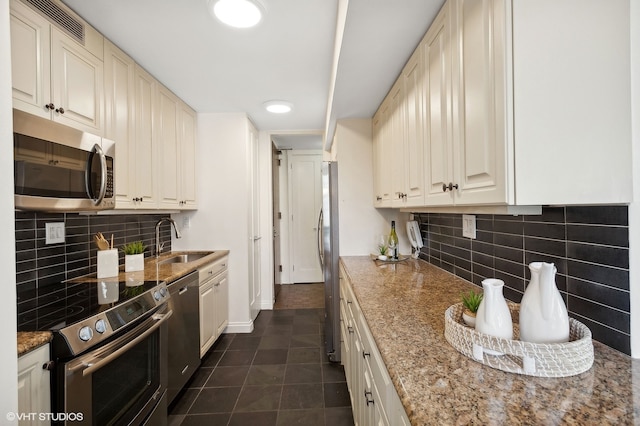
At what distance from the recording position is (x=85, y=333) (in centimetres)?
108

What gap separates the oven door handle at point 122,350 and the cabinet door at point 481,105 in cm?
155

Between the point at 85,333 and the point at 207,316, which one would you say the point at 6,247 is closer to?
the point at 85,333

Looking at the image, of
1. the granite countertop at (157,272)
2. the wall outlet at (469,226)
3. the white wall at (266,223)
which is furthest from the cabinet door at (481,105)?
the white wall at (266,223)

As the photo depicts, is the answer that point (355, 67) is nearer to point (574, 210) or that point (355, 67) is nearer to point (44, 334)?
point (574, 210)

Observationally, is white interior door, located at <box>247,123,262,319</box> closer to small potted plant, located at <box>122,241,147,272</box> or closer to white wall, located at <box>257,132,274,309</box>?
white wall, located at <box>257,132,274,309</box>

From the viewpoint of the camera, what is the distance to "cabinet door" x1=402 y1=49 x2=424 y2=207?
4.61 ft

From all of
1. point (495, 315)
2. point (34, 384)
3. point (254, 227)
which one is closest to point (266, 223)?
point (254, 227)

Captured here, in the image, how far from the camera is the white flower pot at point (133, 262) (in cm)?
192

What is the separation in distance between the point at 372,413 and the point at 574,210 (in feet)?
3.36

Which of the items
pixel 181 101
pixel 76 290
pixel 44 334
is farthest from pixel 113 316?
pixel 181 101

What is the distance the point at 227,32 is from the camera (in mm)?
1624

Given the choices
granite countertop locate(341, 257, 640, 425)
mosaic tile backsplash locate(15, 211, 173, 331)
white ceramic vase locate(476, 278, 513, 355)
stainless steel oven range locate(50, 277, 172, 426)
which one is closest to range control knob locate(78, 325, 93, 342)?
stainless steel oven range locate(50, 277, 172, 426)

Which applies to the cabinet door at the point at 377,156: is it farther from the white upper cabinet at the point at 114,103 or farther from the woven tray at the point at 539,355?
the white upper cabinet at the point at 114,103

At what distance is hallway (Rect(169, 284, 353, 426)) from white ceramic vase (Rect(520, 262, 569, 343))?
1.40 m
